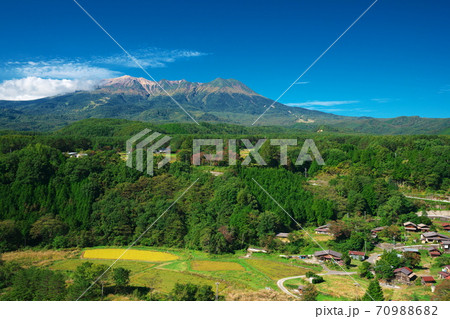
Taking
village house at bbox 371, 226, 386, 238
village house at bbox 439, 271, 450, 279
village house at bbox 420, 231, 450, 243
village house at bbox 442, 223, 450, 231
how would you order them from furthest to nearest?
village house at bbox 442, 223, 450, 231, village house at bbox 371, 226, 386, 238, village house at bbox 420, 231, 450, 243, village house at bbox 439, 271, 450, 279

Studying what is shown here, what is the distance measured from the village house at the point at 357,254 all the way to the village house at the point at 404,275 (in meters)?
2.90

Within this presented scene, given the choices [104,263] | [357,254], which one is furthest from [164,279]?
[357,254]

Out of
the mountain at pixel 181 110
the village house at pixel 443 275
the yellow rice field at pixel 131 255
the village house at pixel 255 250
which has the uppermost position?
the mountain at pixel 181 110

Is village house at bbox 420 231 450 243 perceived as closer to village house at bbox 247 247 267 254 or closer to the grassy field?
the grassy field

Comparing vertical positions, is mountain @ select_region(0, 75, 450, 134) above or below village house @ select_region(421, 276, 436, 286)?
above

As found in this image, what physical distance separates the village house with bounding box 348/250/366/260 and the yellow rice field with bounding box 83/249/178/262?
9538 mm

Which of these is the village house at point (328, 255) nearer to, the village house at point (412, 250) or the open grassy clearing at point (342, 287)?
the open grassy clearing at point (342, 287)

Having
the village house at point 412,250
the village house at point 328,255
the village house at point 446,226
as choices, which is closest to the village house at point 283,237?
the village house at point 328,255

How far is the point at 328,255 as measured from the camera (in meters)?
16.6

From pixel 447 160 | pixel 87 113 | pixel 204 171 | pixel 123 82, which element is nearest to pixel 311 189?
pixel 204 171

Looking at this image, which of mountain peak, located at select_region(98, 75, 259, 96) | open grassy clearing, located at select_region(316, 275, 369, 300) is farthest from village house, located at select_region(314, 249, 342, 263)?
mountain peak, located at select_region(98, 75, 259, 96)

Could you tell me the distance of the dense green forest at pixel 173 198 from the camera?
19469mm

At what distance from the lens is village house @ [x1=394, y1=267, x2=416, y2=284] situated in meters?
13.4

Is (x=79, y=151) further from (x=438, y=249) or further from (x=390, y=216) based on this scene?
(x=438, y=249)
